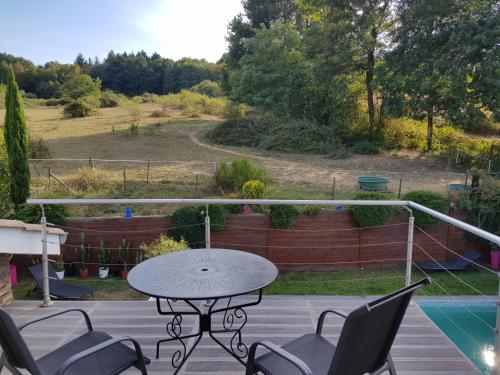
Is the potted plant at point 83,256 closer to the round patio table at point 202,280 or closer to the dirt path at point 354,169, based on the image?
the round patio table at point 202,280

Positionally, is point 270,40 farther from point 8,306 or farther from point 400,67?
point 8,306

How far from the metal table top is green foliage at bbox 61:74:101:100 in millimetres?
29397

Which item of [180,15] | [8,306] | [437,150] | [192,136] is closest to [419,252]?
[180,15]

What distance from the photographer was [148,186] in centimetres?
1022

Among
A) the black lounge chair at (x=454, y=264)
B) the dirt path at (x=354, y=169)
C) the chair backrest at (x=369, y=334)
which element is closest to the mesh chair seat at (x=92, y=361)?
the chair backrest at (x=369, y=334)

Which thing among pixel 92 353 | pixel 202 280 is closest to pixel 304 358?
pixel 202 280

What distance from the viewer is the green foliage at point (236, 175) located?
9.54 meters

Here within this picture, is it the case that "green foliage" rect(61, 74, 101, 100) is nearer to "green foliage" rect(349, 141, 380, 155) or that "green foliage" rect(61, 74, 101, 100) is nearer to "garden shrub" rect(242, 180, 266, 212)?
"green foliage" rect(349, 141, 380, 155)

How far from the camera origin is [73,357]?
59.2 inches

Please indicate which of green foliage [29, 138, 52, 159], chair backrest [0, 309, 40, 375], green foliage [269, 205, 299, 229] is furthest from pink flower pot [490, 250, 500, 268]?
green foliage [29, 138, 52, 159]

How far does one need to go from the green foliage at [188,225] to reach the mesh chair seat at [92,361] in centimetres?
534

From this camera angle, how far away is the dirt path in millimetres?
11406

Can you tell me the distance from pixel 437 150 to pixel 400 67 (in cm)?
389

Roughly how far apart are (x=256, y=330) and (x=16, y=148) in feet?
22.0
